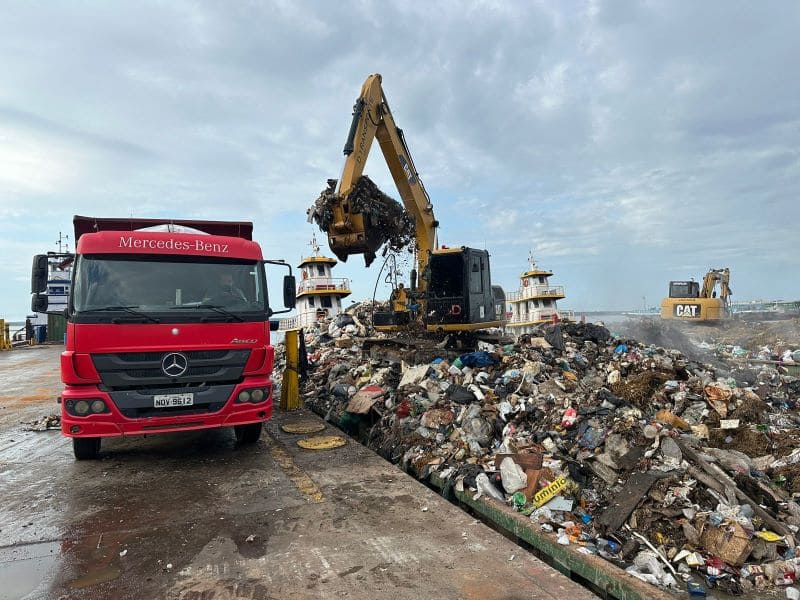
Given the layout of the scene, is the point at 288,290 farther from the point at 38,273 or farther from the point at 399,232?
the point at 399,232

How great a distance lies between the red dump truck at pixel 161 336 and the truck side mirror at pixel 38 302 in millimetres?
14

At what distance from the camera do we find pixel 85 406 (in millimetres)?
4598

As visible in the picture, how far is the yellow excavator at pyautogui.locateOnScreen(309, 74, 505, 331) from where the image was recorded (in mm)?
8984

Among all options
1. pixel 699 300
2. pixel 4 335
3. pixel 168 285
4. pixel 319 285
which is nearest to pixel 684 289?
pixel 699 300

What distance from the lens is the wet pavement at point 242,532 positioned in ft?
9.59

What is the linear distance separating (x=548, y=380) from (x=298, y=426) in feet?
12.4

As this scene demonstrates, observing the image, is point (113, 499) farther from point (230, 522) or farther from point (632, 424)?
point (632, 424)

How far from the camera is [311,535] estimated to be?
3.55 meters

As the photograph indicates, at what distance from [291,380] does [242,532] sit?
13.9 ft

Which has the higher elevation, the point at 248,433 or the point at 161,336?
the point at 161,336

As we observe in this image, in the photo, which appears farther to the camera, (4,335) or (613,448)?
(4,335)

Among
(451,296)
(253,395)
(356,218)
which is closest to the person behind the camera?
(253,395)

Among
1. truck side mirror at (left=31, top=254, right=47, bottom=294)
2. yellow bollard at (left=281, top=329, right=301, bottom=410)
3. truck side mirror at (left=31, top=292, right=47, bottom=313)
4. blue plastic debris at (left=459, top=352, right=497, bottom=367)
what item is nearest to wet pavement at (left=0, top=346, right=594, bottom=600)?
truck side mirror at (left=31, top=292, right=47, bottom=313)

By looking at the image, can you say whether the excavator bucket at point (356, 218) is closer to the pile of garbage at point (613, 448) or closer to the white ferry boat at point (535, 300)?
the pile of garbage at point (613, 448)
